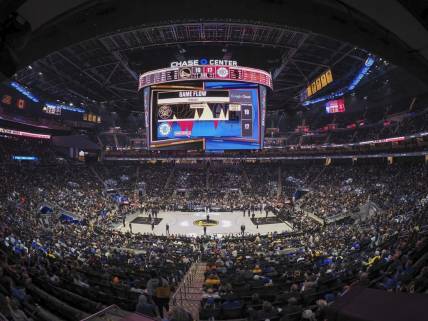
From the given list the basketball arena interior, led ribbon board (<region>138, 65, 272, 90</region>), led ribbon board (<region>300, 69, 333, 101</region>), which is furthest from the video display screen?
led ribbon board (<region>300, 69, 333, 101</region>)

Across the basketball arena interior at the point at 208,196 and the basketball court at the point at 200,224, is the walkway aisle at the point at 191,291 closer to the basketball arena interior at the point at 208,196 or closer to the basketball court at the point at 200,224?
the basketball arena interior at the point at 208,196

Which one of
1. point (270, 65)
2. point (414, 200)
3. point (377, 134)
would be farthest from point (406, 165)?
point (270, 65)

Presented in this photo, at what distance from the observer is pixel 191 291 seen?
12547 mm

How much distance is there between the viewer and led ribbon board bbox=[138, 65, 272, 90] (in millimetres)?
30281

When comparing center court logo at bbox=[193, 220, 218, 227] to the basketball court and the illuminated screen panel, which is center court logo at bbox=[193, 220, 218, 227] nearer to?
the basketball court

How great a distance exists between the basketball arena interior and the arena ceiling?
4cm

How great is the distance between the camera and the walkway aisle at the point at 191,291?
34.0 feet

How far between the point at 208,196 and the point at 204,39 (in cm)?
2877

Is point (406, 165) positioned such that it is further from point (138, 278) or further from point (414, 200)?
point (138, 278)

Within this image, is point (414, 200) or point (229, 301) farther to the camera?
point (414, 200)

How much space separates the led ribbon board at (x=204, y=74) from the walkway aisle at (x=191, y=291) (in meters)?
20.2

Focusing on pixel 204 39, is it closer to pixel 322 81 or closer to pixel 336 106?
pixel 322 81

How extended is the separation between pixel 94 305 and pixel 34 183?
124 ft

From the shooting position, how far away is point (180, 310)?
4738 millimetres
